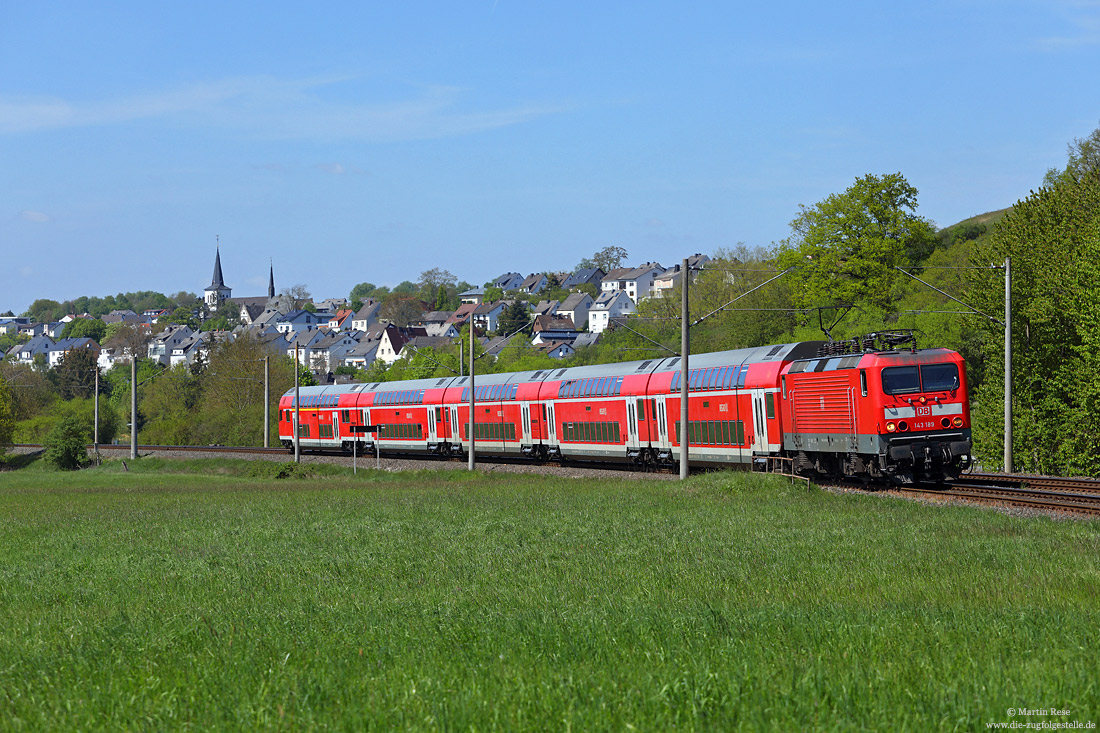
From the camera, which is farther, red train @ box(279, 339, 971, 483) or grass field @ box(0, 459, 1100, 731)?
red train @ box(279, 339, 971, 483)

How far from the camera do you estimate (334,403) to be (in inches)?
2864

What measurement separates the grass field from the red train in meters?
4.17

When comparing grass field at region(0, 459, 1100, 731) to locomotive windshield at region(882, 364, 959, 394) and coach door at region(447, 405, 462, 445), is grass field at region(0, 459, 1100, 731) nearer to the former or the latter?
locomotive windshield at region(882, 364, 959, 394)

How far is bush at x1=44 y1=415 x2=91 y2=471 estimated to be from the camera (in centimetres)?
7612

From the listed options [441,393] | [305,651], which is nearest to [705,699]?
[305,651]

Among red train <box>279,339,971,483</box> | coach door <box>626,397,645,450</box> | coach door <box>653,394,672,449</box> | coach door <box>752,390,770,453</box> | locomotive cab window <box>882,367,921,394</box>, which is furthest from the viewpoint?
coach door <box>626,397,645,450</box>

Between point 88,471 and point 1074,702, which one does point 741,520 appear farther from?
point 88,471

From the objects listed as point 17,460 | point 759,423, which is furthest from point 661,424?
point 17,460

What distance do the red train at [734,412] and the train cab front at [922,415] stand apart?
1.2 inches

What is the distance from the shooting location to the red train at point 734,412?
1153 inches

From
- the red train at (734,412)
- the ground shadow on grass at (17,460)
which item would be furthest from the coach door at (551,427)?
the ground shadow on grass at (17,460)

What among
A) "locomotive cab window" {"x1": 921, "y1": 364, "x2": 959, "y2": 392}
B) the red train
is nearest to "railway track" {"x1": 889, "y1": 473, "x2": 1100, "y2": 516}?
the red train

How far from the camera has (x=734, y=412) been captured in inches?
1464

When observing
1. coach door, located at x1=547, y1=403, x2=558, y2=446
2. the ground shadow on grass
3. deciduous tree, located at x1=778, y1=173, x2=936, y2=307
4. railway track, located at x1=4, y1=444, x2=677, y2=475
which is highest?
deciduous tree, located at x1=778, y1=173, x2=936, y2=307
